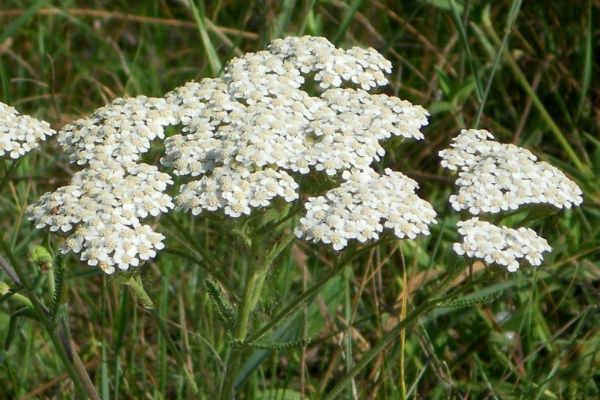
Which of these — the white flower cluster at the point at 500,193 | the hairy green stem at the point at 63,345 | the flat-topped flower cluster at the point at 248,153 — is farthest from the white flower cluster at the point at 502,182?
the hairy green stem at the point at 63,345

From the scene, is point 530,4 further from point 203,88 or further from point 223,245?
point 203,88

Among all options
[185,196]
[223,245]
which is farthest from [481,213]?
[223,245]

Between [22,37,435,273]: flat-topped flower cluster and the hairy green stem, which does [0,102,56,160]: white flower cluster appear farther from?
the hairy green stem

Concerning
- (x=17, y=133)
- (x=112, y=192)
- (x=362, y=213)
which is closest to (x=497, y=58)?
(x=362, y=213)

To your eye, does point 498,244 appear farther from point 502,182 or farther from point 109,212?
point 109,212

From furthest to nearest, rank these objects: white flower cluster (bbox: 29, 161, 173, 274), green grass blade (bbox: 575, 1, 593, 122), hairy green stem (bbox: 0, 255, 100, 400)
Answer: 1. green grass blade (bbox: 575, 1, 593, 122)
2. hairy green stem (bbox: 0, 255, 100, 400)
3. white flower cluster (bbox: 29, 161, 173, 274)

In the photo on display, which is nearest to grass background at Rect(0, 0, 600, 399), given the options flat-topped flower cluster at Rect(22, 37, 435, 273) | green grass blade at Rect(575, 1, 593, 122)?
green grass blade at Rect(575, 1, 593, 122)
